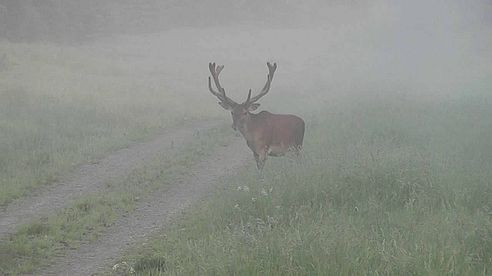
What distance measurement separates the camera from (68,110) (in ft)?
73.5

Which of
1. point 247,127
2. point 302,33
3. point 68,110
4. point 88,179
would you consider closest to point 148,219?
point 247,127

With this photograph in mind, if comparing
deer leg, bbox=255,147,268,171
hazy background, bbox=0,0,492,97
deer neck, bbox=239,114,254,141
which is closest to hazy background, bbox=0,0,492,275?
hazy background, bbox=0,0,492,97

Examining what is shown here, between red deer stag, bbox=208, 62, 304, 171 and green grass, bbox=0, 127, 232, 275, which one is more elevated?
red deer stag, bbox=208, 62, 304, 171

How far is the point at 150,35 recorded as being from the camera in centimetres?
6034

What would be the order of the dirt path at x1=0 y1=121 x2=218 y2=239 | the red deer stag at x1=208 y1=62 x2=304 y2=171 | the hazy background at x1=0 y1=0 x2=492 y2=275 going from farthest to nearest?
the red deer stag at x1=208 y1=62 x2=304 y2=171, the dirt path at x1=0 y1=121 x2=218 y2=239, the hazy background at x1=0 y1=0 x2=492 y2=275

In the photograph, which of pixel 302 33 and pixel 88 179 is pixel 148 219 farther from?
pixel 302 33

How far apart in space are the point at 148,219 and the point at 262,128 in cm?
328

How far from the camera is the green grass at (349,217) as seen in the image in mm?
6766

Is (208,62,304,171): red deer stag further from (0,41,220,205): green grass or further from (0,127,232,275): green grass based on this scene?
(0,41,220,205): green grass

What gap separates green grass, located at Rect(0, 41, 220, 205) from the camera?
1488 centimetres

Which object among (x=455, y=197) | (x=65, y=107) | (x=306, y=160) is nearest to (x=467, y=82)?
(x=65, y=107)

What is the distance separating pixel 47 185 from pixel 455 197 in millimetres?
8043

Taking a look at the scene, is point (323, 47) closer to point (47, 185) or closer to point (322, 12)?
point (322, 12)

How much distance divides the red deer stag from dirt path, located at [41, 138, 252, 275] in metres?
1.36
